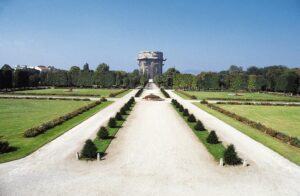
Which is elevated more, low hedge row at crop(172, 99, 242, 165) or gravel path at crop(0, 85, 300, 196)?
low hedge row at crop(172, 99, 242, 165)

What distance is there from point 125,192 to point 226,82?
112 metres

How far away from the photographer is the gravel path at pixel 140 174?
15.9 m

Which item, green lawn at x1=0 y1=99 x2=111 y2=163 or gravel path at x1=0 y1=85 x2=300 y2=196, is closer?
gravel path at x1=0 y1=85 x2=300 y2=196

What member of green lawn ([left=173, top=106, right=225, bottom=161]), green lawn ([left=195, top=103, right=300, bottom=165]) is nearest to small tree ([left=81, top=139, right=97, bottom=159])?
green lawn ([left=173, top=106, right=225, bottom=161])

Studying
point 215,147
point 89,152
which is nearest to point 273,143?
point 215,147

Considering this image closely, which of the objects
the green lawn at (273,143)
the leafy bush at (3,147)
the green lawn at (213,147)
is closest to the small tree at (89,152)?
the leafy bush at (3,147)

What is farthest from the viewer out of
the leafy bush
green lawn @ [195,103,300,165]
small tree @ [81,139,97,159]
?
green lawn @ [195,103,300,165]

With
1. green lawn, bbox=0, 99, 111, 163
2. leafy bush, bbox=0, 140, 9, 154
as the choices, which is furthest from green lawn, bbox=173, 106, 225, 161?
leafy bush, bbox=0, 140, 9, 154

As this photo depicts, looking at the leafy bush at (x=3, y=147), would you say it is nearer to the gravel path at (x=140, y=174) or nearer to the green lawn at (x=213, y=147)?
the gravel path at (x=140, y=174)

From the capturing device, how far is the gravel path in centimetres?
1589

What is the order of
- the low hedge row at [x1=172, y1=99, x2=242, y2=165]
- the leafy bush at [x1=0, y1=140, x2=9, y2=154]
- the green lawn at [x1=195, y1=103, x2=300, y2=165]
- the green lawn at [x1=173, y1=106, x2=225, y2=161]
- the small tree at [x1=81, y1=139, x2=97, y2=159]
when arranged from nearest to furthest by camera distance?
the low hedge row at [x1=172, y1=99, x2=242, y2=165]
the small tree at [x1=81, y1=139, x2=97, y2=159]
the leafy bush at [x1=0, y1=140, x2=9, y2=154]
the green lawn at [x1=173, y1=106, x2=225, y2=161]
the green lawn at [x1=195, y1=103, x2=300, y2=165]

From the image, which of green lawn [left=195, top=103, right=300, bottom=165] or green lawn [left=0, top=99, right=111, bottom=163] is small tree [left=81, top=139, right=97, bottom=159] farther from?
green lawn [left=195, top=103, right=300, bottom=165]

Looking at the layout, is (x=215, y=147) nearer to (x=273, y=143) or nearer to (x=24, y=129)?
(x=273, y=143)

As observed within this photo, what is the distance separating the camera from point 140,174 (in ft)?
59.6
